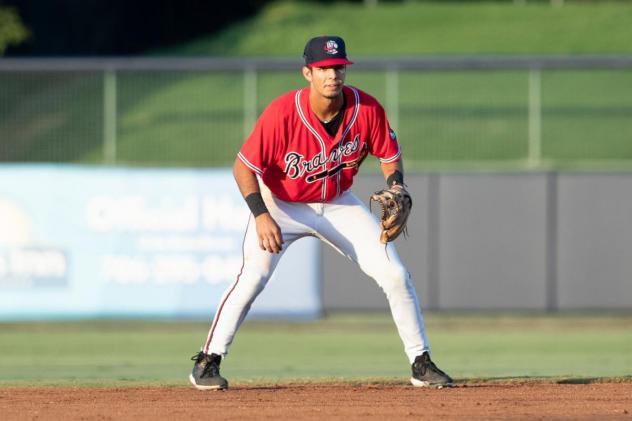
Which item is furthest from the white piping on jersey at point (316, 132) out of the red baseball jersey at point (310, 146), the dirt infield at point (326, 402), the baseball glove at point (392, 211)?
the dirt infield at point (326, 402)

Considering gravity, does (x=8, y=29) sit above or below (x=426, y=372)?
above

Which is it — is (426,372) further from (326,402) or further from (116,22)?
(116,22)

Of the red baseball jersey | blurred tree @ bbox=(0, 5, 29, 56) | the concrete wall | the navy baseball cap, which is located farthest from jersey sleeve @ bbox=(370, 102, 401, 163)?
blurred tree @ bbox=(0, 5, 29, 56)

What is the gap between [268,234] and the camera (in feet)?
26.4

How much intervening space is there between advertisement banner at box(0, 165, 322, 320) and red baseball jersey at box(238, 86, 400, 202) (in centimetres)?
645

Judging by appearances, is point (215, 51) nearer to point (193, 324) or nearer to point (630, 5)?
point (630, 5)

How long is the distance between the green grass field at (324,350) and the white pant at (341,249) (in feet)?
3.26

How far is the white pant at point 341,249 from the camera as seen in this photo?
8305 millimetres

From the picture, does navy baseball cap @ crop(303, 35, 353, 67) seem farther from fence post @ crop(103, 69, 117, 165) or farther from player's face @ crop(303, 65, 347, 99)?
fence post @ crop(103, 69, 117, 165)

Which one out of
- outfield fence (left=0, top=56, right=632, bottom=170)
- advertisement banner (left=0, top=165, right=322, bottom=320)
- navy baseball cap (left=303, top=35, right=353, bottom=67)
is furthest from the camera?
outfield fence (left=0, top=56, right=632, bottom=170)

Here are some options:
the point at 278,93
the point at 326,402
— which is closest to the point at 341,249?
the point at 326,402

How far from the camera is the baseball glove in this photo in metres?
8.24

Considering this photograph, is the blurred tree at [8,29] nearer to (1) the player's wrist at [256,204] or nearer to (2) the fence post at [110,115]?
(2) the fence post at [110,115]

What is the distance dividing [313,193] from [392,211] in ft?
1.65
